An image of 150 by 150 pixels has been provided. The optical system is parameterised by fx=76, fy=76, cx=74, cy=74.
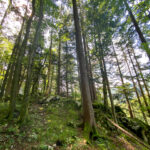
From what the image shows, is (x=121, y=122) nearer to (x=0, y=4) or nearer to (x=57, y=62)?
(x=57, y=62)

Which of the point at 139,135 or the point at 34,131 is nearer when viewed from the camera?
the point at 34,131

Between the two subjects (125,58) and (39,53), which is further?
Answer: (125,58)

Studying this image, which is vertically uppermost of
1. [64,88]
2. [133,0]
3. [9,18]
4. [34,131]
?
[9,18]

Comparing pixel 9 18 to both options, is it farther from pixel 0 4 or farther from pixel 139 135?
pixel 139 135

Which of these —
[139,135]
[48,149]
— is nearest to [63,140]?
[48,149]

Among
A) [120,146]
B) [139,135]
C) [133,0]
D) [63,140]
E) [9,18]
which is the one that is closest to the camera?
[63,140]

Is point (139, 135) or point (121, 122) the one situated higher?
point (121, 122)

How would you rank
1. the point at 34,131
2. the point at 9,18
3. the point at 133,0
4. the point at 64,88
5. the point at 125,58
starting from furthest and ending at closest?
the point at 64,88 < the point at 125,58 < the point at 9,18 < the point at 133,0 < the point at 34,131

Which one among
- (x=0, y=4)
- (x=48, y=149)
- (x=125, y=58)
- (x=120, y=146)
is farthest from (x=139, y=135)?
(x=0, y=4)

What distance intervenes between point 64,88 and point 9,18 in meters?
10.7

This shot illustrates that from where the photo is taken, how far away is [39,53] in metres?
9.70

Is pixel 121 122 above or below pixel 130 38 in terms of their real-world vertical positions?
below

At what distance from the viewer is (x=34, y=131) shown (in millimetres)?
3488

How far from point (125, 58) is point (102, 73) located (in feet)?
23.1
